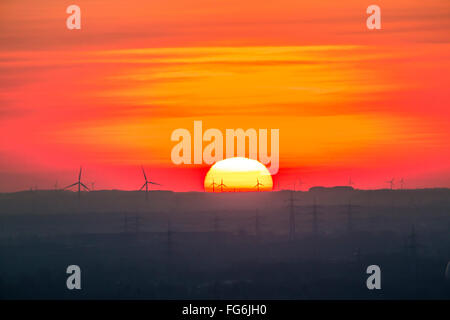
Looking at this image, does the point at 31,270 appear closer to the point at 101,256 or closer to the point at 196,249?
the point at 101,256

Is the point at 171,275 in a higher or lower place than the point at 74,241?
lower

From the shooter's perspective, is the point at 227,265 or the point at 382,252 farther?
the point at 382,252

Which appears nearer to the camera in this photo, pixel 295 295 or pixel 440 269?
pixel 295 295

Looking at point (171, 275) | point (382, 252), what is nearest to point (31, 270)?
point (171, 275)

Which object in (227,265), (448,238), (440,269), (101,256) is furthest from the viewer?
(448,238)

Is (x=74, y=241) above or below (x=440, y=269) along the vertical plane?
above
